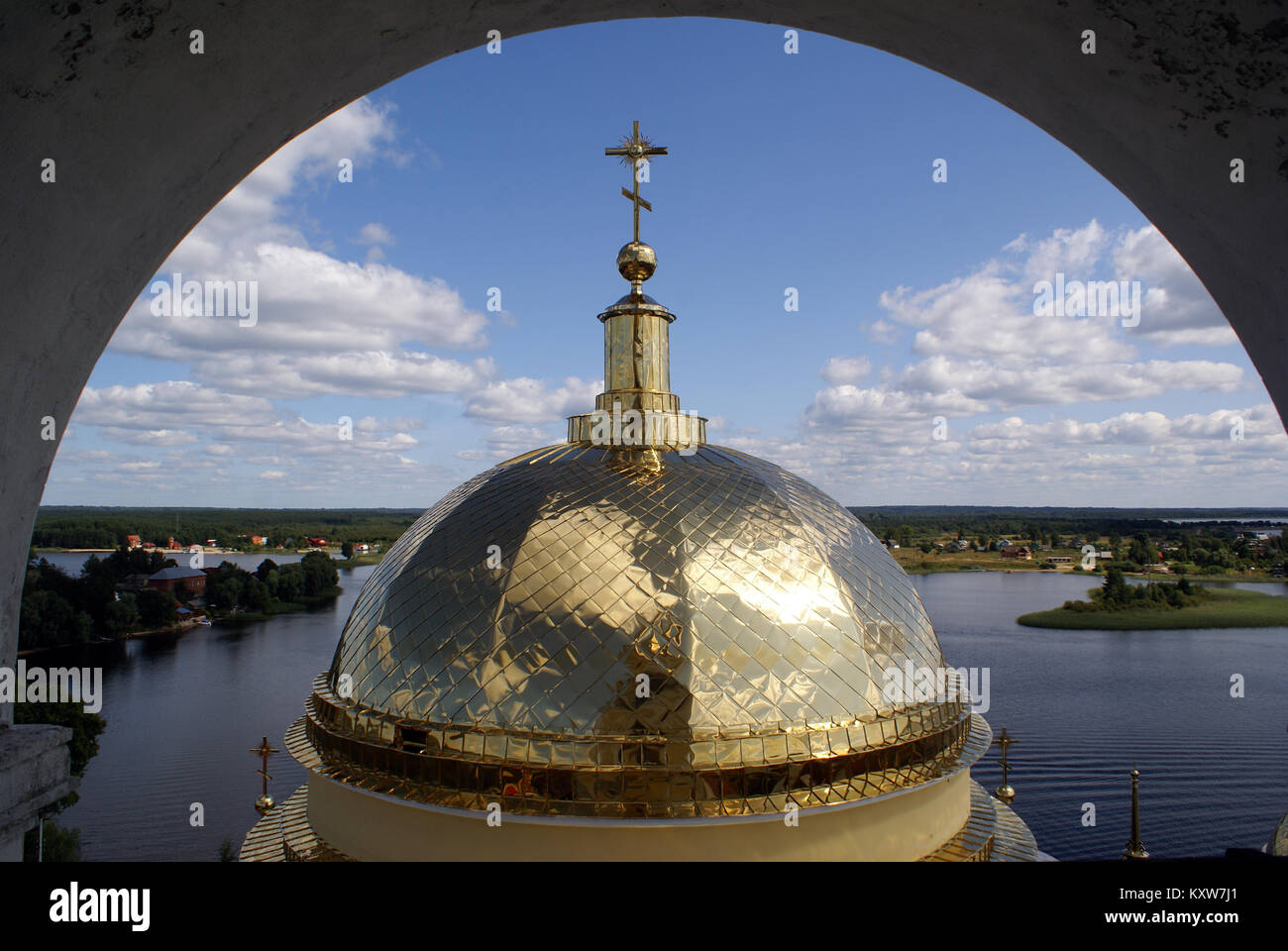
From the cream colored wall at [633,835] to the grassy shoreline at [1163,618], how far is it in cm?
4725

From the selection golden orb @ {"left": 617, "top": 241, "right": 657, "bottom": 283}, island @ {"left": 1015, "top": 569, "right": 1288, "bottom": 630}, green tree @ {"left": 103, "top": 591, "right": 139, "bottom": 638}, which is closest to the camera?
golden orb @ {"left": 617, "top": 241, "right": 657, "bottom": 283}

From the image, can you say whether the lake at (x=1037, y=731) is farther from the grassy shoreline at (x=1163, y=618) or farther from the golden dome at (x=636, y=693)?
the golden dome at (x=636, y=693)

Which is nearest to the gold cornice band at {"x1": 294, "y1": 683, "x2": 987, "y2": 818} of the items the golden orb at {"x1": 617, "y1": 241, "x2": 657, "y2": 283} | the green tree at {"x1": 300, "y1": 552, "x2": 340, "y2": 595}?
the golden orb at {"x1": 617, "y1": 241, "x2": 657, "y2": 283}

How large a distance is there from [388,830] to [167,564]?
52009 millimetres

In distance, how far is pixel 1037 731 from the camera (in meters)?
27.6

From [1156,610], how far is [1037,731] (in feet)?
100

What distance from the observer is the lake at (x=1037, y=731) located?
2117 centimetres

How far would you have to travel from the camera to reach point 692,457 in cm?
705

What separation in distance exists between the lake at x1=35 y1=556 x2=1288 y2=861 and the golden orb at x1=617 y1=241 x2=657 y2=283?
8733 mm

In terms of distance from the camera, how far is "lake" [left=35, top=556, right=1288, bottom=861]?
21172mm

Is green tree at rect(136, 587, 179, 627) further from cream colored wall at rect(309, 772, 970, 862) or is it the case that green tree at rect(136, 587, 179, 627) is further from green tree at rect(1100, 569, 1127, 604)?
green tree at rect(1100, 569, 1127, 604)

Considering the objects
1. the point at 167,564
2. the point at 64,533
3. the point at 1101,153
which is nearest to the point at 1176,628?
the point at 1101,153

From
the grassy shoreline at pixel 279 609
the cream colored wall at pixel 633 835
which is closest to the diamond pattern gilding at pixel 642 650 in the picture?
the cream colored wall at pixel 633 835

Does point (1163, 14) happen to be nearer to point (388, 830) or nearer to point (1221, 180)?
point (1221, 180)
